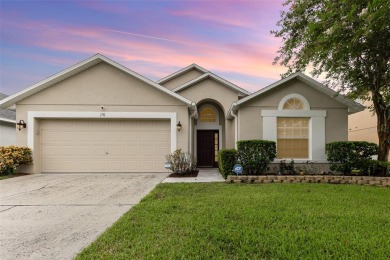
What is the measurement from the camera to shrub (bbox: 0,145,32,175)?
10414 millimetres

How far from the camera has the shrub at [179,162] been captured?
10719 mm

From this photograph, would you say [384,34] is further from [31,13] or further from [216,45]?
[31,13]

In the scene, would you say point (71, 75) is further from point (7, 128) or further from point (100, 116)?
point (7, 128)

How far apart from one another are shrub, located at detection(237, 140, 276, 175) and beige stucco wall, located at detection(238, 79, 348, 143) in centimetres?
136

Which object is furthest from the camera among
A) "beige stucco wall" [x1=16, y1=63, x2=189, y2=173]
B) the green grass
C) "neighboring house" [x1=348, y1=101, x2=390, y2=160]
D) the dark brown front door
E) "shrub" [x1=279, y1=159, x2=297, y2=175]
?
"neighboring house" [x1=348, y1=101, x2=390, y2=160]

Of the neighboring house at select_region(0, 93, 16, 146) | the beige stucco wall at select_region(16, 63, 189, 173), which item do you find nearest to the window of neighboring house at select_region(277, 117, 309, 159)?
the beige stucco wall at select_region(16, 63, 189, 173)

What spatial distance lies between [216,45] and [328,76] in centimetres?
666

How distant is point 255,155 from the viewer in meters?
9.45

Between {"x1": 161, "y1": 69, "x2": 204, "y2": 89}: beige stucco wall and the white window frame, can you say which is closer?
the white window frame

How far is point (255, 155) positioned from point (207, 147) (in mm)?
6310

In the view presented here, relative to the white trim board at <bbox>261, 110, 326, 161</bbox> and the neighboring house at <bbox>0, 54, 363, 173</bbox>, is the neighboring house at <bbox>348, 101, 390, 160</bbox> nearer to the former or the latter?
the neighboring house at <bbox>0, 54, 363, 173</bbox>

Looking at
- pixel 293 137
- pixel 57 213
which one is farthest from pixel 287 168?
pixel 57 213

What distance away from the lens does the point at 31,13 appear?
33.8 feet

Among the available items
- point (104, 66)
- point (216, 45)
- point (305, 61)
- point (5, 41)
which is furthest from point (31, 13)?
point (305, 61)
